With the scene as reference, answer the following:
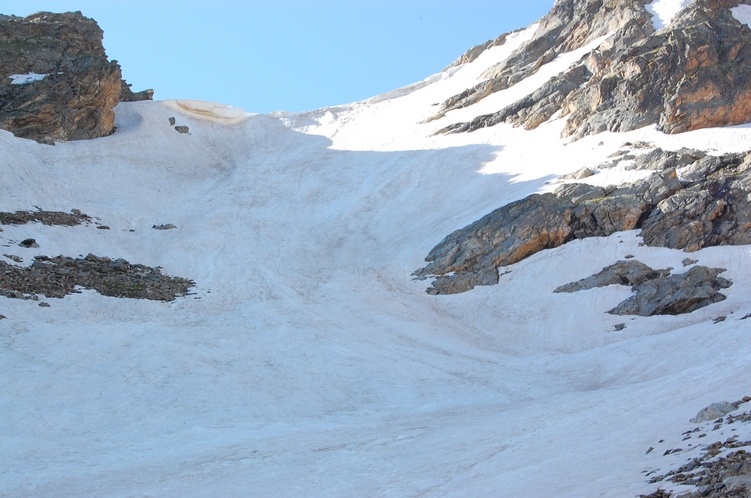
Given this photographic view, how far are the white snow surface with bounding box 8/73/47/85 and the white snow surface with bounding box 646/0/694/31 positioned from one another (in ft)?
141

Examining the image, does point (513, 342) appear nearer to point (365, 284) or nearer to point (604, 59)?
point (365, 284)

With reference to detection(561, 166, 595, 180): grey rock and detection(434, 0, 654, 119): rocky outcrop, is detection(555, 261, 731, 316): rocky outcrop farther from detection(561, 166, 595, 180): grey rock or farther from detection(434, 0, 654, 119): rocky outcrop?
detection(434, 0, 654, 119): rocky outcrop

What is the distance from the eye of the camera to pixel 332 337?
2669 centimetres

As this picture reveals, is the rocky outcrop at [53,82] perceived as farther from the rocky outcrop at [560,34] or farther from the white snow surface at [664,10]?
the white snow surface at [664,10]

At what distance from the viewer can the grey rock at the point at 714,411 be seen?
A: 36.4 feet

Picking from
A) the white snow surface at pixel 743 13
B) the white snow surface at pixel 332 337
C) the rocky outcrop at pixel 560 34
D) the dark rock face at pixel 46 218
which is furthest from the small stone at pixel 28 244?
the white snow surface at pixel 743 13

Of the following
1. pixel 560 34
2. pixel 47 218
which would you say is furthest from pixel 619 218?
pixel 560 34

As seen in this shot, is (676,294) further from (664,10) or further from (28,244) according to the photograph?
(664,10)

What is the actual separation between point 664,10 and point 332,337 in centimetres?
3959

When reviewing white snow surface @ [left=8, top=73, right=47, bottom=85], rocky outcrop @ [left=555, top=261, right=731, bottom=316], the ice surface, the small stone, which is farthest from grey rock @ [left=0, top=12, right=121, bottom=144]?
rocky outcrop @ [left=555, top=261, right=731, bottom=316]

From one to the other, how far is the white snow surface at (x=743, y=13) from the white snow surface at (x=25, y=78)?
4791 centimetres

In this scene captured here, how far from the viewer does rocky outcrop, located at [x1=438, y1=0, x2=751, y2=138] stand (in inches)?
1578

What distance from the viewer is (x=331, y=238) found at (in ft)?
130

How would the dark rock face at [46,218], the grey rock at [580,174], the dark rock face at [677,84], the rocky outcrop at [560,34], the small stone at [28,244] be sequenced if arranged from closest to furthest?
the small stone at [28,244] < the dark rock face at [46,218] < the grey rock at [580,174] < the dark rock face at [677,84] < the rocky outcrop at [560,34]
